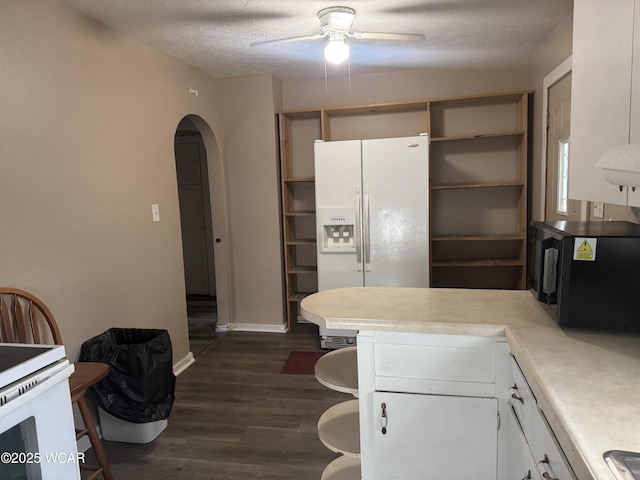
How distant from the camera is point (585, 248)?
1.30m

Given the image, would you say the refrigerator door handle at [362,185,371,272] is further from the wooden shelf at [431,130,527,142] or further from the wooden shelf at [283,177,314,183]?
the wooden shelf at [431,130,527,142]

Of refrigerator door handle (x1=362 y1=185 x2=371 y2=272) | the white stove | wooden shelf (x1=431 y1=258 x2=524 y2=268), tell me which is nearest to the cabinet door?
the white stove

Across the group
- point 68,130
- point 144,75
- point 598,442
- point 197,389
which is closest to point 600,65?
point 598,442

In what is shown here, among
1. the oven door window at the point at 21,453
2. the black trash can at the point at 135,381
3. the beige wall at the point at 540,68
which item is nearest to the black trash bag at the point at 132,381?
the black trash can at the point at 135,381

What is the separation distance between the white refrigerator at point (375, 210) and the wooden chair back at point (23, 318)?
2078 millimetres

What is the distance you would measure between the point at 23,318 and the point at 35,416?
0.97 meters

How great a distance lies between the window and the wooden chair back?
3.08 meters

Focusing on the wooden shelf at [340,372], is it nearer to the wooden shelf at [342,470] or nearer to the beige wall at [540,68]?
the wooden shelf at [342,470]

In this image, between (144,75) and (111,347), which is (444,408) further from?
(144,75)

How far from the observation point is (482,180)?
12.8 ft

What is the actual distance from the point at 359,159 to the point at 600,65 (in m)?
2.07

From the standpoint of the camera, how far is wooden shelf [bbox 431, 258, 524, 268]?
3646 millimetres

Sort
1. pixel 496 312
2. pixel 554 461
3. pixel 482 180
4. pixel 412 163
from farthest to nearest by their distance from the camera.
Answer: pixel 482 180, pixel 412 163, pixel 496 312, pixel 554 461

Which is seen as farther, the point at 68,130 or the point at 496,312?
the point at 68,130
